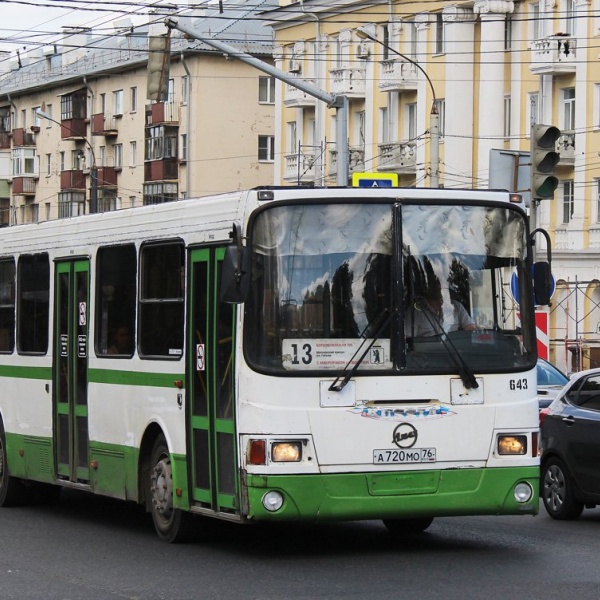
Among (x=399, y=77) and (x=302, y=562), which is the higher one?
(x=399, y=77)

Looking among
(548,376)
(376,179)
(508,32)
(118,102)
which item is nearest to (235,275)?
(376,179)

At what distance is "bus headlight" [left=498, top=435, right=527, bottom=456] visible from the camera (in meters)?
12.3

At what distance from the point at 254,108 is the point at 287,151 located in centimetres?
895

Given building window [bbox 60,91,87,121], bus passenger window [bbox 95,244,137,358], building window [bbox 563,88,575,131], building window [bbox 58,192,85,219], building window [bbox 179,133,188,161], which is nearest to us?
bus passenger window [bbox 95,244,137,358]

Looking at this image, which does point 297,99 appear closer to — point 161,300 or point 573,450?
point 573,450

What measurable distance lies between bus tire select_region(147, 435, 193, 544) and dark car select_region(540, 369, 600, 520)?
172 inches

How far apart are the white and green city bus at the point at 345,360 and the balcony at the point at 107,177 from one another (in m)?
70.1

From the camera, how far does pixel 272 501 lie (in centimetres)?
1177

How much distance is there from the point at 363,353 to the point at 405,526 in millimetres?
2558

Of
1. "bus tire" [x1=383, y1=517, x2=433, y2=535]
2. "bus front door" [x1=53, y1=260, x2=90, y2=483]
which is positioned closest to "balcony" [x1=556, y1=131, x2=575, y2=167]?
"bus front door" [x1=53, y1=260, x2=90, y2=483]

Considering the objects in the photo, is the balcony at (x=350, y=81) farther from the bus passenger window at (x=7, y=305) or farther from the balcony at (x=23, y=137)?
the bus passenger window at (x=7, y=305)

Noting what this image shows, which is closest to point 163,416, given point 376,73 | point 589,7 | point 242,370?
point 242,370

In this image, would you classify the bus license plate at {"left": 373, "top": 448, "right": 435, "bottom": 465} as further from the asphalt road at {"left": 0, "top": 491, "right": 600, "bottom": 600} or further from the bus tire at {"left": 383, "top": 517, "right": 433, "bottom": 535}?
the bus tire at {"left": 383, "top": 517, "right": 433, "bottom": 535}

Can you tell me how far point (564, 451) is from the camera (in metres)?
16.5
